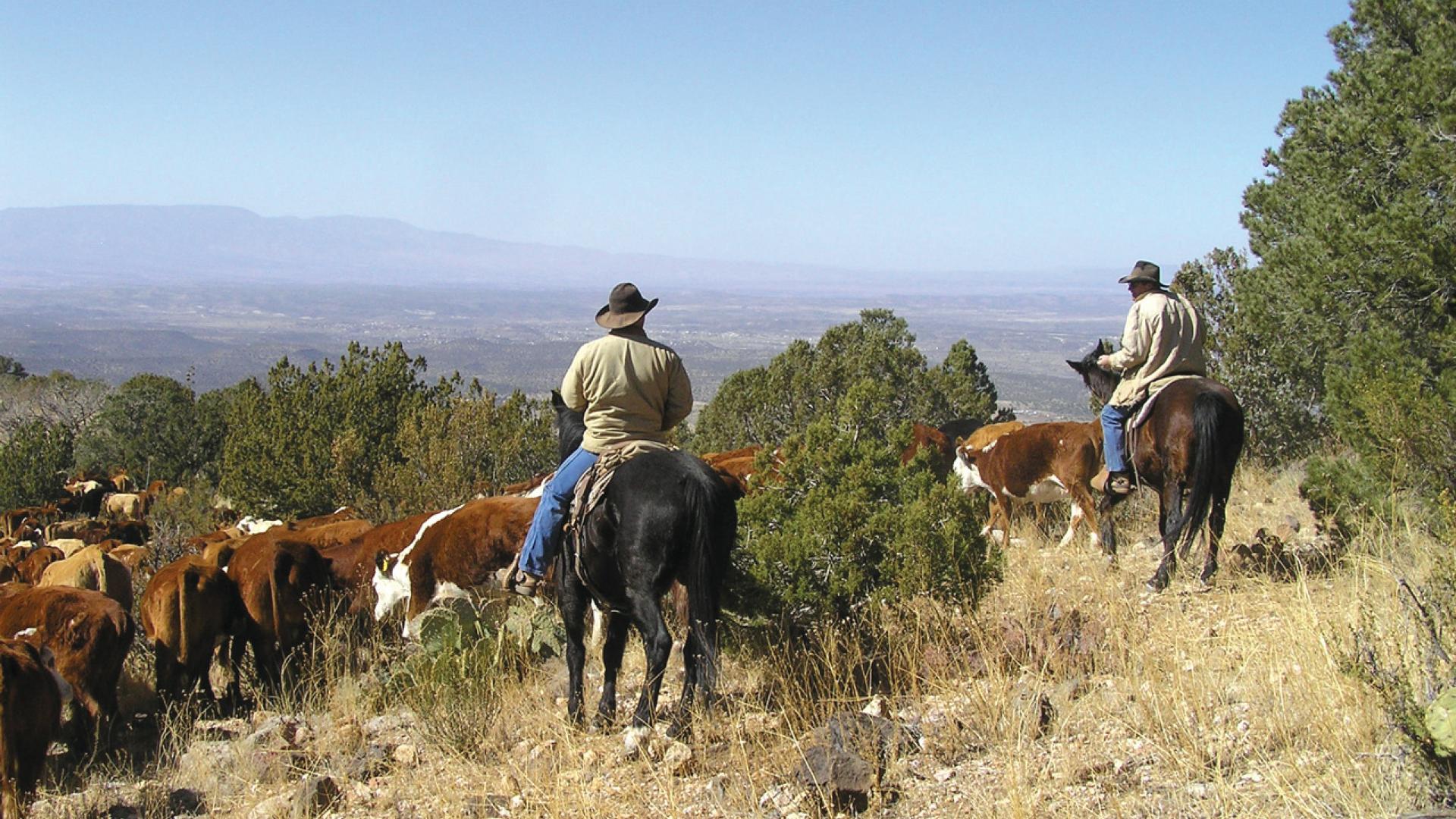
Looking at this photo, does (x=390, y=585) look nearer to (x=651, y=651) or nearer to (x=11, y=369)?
(x=651, y=651)

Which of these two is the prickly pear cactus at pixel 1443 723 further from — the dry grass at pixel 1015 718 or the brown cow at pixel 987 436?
the brown cow at pixel 987 436

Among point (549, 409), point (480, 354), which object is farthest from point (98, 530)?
point (480, 354)

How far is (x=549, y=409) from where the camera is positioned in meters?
16.8

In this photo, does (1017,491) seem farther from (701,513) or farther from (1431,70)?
(701,513)

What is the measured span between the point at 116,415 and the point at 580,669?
1174 inches

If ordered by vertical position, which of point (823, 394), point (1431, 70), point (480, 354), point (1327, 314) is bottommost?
point (480, 354)

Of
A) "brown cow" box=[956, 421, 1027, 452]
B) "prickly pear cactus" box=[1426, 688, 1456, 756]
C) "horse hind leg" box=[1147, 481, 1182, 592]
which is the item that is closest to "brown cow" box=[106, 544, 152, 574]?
"brown cow" box=[956, 421, 1027, 452]

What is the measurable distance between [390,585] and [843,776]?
5344mm

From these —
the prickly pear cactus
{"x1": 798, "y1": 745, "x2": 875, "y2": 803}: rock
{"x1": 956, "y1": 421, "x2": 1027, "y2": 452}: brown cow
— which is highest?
the prickly pear cactus

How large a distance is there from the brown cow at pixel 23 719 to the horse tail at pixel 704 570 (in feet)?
11.7

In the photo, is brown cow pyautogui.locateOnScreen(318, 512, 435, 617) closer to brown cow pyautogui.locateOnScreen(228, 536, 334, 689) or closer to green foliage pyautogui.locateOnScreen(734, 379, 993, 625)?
brown cow pyautogui.locateOnScreen(228, 536, 334, 689)

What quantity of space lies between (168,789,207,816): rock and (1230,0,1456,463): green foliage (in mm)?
8423

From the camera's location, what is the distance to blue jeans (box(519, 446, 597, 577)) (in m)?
6.73

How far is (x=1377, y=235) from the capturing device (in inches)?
383
